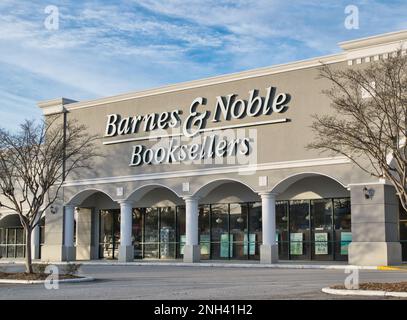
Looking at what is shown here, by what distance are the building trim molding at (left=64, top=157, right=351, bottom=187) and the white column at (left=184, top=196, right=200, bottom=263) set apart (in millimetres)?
1480

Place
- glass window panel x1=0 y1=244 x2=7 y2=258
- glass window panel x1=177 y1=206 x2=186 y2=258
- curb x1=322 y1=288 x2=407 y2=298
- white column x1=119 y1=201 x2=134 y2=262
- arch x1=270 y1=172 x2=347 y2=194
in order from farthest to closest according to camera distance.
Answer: glass window panel x1=0 y1=244 x2=7 y2=258 → glass window panel x1=177 y1=206 x2=186 y2=258 → white column x1=119 y1=201 x2=134 y2=262 → arch x1=270 y1=172 x2=347 y2=194 → curb x1=322 y1=288 x2=407 y2=298

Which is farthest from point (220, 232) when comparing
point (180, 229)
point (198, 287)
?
point (198, 287)

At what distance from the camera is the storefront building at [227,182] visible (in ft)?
97.9

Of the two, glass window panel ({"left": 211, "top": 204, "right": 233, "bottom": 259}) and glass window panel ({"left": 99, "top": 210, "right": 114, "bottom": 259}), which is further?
glass window panel ({"left": 99, "top": 210, "right": 114, "bottom": 259})

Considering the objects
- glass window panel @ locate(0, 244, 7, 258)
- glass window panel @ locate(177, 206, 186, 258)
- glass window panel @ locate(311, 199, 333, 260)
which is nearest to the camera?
glass window panel @ locate(311, 199, 333, 260)

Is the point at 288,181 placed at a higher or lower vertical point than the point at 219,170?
lower

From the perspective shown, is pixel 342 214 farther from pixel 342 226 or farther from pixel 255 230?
pixel 255 230

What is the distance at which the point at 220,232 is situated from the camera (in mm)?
37438

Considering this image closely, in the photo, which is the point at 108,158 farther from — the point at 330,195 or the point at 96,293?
the point at 96,293

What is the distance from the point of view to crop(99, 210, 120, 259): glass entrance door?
41719 mm

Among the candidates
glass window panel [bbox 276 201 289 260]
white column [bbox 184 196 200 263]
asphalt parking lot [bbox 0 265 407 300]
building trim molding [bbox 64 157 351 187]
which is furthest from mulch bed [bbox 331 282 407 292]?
glass window panel [bbox 276 201 289 260]

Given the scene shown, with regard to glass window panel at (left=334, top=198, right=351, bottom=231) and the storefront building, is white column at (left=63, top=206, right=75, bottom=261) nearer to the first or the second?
the storefront building

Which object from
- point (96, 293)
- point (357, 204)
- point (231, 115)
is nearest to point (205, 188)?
point (231, 115)

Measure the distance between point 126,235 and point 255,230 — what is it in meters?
6.97
